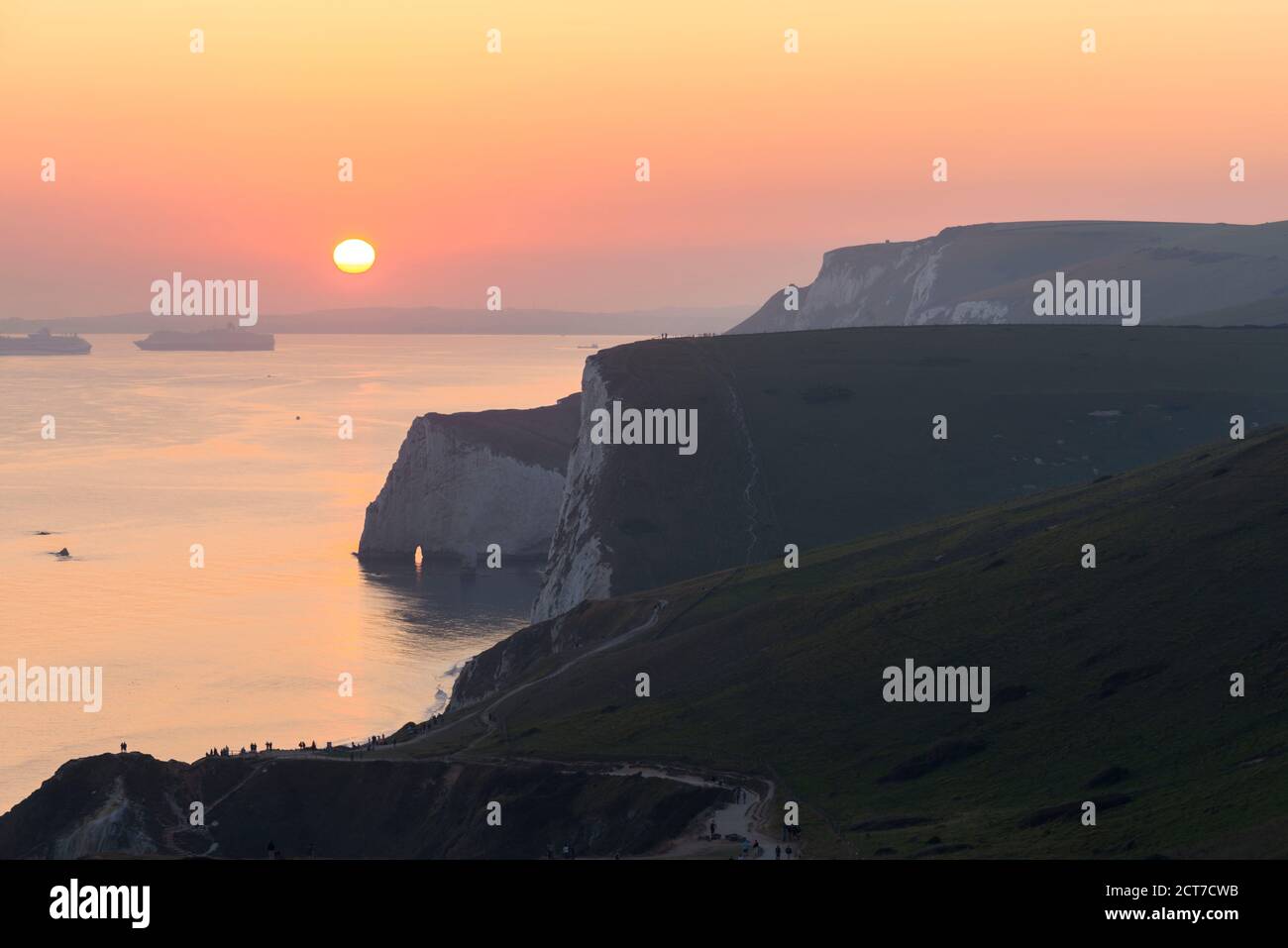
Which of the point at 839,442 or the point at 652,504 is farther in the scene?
the point at 839,442

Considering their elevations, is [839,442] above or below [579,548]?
above

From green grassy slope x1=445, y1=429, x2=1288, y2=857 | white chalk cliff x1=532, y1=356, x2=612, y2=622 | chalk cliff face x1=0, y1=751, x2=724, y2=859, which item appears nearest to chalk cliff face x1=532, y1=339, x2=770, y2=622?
white chalk cliff x1=532, y1=356, x2=612, y2=622

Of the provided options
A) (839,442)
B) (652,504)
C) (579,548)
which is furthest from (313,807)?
(839,442)

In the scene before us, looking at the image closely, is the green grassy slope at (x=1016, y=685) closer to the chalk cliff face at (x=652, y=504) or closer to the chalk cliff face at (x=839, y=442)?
the chalk cliff face at (x=652, y=504)

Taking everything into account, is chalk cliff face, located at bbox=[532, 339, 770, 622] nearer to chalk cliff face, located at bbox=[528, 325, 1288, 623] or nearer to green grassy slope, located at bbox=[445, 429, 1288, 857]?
chalk cliff face, located at bbox=[528, 325, 1288, 623]

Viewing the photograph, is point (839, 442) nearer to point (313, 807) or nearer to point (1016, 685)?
point (1016, 685)

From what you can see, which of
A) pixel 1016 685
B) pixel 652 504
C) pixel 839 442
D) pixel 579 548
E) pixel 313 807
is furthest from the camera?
pixel 839 442
